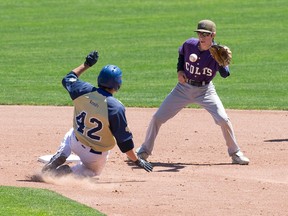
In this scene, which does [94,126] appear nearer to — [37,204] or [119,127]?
[119,127]

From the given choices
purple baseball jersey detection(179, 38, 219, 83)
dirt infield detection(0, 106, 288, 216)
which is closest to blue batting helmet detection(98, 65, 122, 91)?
dirt infield detection(0, 106, 288, 216)

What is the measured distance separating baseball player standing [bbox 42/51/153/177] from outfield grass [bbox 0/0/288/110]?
6359 mm

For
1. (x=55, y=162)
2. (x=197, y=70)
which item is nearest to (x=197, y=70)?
(x=197, y=70)

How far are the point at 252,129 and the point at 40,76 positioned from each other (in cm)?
706

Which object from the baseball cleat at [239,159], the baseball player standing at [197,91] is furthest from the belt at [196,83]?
the baseball cleat at [239,159]

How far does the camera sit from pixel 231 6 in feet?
94.7

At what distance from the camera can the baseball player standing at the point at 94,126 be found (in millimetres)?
9406

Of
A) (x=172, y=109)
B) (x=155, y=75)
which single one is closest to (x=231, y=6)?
(x=155, y=75)

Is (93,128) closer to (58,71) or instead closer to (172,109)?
(172,109)

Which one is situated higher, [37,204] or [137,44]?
[37,204]

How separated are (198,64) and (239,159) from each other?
52.6 inches

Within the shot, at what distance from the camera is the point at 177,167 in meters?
11.1

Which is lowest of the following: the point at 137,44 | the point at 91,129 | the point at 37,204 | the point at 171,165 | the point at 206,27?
the point at 137,44

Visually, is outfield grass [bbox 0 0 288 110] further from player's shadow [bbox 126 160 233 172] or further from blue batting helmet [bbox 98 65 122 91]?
blue batting helmet [bbox 98 65 122 91]
